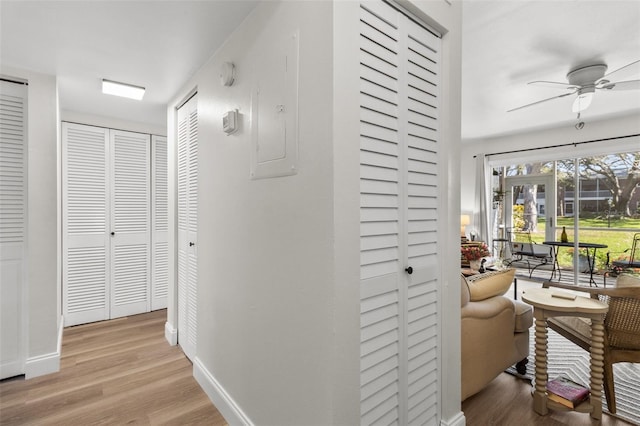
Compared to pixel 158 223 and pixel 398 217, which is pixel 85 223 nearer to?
pixel 158 223

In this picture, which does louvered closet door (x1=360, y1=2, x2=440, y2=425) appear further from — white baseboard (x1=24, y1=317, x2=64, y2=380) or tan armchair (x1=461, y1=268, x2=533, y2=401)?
white baseboard (x1=24, y1=317, x2=64, y2=380)

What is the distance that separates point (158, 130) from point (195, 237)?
6.96 ft

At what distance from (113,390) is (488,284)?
280cm

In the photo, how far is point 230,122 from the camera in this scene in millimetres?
1837

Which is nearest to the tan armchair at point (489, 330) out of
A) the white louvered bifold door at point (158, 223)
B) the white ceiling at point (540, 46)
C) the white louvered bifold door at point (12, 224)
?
the white ceiling at point (540, 46)

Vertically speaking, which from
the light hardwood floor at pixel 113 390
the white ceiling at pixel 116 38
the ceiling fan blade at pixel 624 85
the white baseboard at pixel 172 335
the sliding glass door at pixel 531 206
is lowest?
the light hardwood floor at pixel 113 390

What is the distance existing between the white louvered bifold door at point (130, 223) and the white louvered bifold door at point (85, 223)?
3.5 inches

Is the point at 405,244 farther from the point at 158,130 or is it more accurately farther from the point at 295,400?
the point at 158,130

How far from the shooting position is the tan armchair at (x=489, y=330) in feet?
6.42

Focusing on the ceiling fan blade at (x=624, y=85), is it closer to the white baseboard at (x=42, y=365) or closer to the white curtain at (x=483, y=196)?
the white curtain at (x=483, y=196)

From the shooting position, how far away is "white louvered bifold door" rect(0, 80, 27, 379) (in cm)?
246

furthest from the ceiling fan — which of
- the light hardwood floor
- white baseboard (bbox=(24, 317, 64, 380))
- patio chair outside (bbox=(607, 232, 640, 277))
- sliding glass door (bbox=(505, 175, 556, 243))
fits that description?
white baseboard (bbox=(24, 317, 64, 380))

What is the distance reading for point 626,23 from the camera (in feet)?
7.30

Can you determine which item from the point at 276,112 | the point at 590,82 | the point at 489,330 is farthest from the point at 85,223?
the point at 590,82
